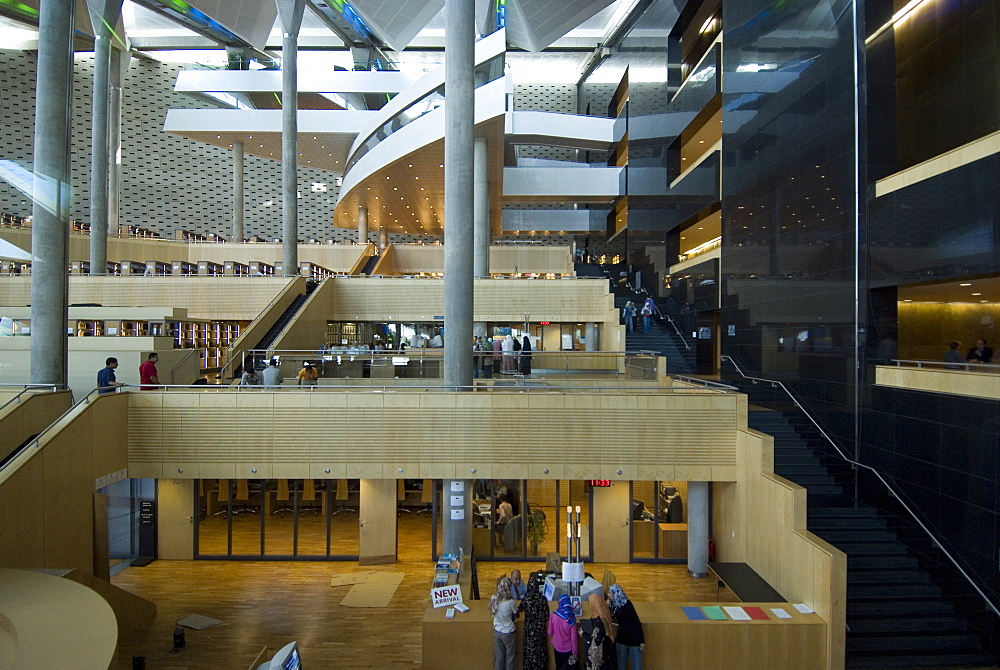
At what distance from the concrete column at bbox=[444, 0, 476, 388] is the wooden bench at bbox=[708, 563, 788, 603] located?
5543 mm

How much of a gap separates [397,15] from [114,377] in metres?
25.7

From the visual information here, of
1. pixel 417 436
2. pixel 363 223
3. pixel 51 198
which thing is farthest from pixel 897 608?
pixel 363 223

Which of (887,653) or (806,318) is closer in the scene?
(887,653)

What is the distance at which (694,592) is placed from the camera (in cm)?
1132

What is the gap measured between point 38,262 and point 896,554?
1444cm

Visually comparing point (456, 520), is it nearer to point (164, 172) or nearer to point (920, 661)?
point (920, 661)

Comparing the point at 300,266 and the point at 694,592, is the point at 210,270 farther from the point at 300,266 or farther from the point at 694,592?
the point at 694,592

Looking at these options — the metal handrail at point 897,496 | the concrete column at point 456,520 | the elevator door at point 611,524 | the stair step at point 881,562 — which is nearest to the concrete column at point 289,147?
the concrete column at point 456,520

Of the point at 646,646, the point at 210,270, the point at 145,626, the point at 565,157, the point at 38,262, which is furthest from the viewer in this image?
the point at 565,157

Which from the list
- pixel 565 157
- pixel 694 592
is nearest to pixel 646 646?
pixel 694 592

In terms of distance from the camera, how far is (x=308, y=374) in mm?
13227

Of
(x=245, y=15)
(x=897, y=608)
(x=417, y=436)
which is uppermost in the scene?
(x=245, y=15)

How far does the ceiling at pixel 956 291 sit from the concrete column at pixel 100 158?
2500 cm

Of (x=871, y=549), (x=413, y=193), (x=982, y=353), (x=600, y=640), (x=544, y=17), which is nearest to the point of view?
(x=600, y=640)
